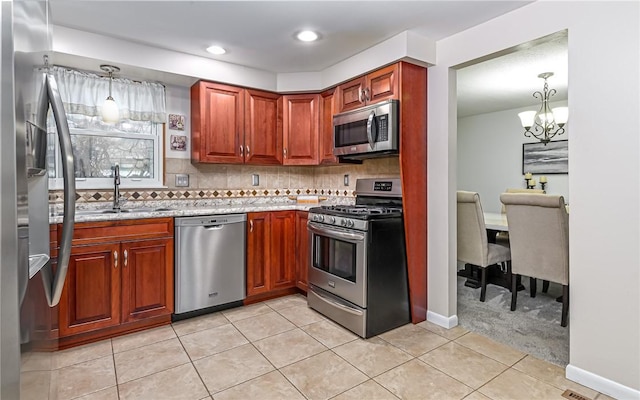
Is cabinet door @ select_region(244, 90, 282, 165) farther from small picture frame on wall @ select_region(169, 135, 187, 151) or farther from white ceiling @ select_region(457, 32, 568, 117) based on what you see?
white ceiling @ select_region(457, 32, 568, 117)

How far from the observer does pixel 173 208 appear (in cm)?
323

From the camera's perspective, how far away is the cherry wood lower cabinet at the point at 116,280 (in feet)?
7.58

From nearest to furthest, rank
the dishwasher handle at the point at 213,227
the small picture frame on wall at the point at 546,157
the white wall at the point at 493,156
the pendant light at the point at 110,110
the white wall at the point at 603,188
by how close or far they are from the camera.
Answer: the white wall at the point at 603,188, the dishwasher handle at the point at 213,227, the pendant light at the point at 110,110, the small picture frame on wall at the point at 546,157, the white wall at the point at 493,156

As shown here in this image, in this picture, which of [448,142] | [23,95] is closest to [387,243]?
[448,142]

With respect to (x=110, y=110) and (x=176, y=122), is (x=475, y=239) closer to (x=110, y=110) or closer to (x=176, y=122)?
(x=176, y=122)

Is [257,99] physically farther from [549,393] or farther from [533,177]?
[533,177]

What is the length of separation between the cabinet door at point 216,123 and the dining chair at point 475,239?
2.20m

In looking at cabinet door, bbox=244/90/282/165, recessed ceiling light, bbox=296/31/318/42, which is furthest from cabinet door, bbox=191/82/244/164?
recessed ceiling light, bbox=296/31/318/42

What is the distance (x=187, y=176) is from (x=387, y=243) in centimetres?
207

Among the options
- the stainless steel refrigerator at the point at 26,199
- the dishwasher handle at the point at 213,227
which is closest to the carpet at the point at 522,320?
the dishwasher handle at the point at 213,227

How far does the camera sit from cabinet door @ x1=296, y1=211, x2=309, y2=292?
10.9ft

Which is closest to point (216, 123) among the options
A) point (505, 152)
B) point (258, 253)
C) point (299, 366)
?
point (258, 253)

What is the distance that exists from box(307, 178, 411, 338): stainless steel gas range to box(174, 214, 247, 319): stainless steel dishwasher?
27.0 inches

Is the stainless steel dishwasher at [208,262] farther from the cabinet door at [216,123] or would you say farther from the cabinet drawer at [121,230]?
the cabinet door at [216,123]
